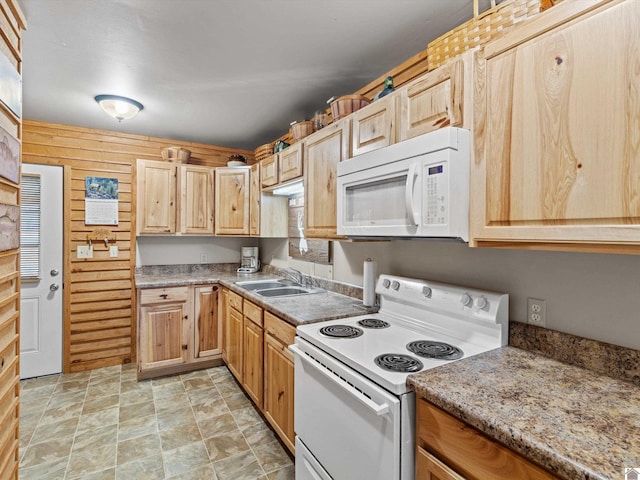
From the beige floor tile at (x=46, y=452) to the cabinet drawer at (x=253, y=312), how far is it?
1.38m

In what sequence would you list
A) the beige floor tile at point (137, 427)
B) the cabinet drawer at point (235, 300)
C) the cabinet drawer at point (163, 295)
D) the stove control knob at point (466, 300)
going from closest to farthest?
1. the stove control knob at point (466, 300)
2. the beige floor tile at point (137, 427)
3. the cabinet drawer at point (235, 300)
4. the cabinet drawer at point (163, 295)

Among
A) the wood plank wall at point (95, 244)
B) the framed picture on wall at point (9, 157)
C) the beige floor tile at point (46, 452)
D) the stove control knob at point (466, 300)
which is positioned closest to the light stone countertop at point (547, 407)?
the stove control knob at point (466, 300)

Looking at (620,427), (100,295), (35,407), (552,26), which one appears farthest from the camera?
(100,295)

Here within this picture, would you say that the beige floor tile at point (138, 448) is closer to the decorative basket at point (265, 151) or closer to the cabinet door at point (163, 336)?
the cabinet door at point (163, 336)

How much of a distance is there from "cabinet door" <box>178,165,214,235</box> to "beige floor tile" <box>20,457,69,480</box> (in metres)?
2.10

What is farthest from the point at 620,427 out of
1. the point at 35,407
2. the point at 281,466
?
the point at 35,407

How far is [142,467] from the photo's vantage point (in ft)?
6.47

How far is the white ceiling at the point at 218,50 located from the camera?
5.19 feet

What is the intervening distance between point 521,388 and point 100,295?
3753mm

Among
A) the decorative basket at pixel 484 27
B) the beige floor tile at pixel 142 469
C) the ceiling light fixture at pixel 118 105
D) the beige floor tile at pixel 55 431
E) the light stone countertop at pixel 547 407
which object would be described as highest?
the ceiling light fixture at pixel 118 105

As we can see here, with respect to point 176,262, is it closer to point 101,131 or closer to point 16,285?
point 101,131

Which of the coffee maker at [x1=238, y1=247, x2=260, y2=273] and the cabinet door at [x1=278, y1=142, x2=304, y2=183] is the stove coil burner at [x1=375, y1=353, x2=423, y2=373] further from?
the coffee maker at [x1=238, y1=247, x2=260, y2=273]

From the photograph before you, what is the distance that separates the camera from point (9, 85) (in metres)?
1.23

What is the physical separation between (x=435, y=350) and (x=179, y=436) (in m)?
1.91
